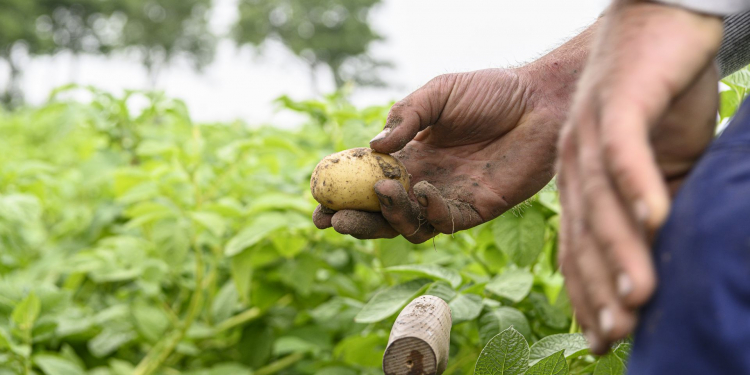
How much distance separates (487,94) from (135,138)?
2.14m

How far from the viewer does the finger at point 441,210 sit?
4.80 feet

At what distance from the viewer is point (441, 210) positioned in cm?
148

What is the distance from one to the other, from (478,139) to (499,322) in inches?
20.1

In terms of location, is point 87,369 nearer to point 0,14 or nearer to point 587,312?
point 587,312

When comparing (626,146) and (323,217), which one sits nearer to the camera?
(626,146)

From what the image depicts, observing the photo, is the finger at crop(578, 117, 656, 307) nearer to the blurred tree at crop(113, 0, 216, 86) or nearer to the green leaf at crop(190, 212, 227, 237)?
the green leaf at crop(190, 212, 227, 237)

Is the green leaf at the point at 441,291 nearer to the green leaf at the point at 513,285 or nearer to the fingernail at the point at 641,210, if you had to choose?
the green leaf at the point at 513,285

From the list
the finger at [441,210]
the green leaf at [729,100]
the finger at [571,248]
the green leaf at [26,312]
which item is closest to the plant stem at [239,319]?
the green leaf at [26,312]

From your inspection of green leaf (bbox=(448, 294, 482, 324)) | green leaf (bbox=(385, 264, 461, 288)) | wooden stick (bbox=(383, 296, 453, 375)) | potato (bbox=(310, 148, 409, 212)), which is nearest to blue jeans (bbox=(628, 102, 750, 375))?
wooden stick (bbox=(383, 296, 453, 375))

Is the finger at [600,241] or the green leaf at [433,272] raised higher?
the finger at [600,241]

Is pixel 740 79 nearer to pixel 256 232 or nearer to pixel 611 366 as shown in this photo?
pixel 611 366

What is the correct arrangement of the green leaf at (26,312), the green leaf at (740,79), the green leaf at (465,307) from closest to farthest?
the green leaf at (465,307) → the green leaf at (740,79) → the green leaf at (26,312)

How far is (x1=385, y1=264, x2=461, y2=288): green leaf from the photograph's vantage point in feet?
5.09

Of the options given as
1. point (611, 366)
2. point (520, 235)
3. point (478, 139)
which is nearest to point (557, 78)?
point (478, 139)
